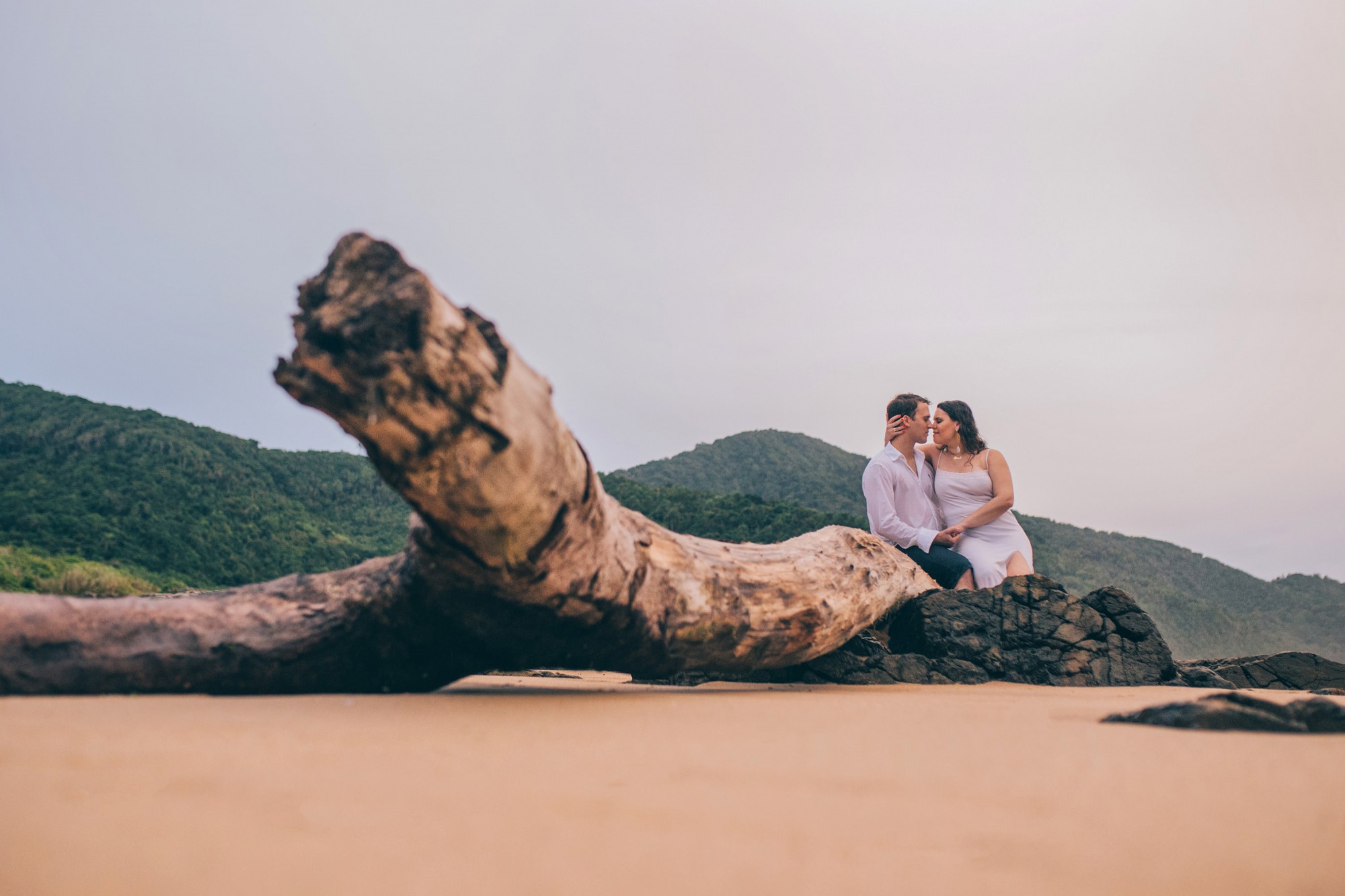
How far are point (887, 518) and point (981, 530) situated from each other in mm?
870

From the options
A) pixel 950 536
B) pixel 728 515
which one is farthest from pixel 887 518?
pixel 728 515

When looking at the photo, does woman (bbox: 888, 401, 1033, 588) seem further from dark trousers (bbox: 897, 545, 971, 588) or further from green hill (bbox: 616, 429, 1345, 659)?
green hill (bbox: 616, 429, 1345, 659)

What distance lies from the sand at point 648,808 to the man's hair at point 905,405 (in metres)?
4.38

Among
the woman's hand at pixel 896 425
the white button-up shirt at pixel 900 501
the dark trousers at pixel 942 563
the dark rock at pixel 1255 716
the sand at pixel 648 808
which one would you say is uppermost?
the woman's hand at pixel 896 425

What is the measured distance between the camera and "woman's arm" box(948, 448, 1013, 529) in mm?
6293

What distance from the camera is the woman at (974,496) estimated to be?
250 inches

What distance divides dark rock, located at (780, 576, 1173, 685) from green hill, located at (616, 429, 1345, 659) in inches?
502

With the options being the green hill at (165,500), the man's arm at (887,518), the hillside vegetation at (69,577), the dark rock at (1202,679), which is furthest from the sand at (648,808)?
the green hill at (165,500)

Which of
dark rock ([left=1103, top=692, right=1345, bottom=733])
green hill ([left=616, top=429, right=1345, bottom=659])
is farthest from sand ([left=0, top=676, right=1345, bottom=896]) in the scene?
green hill ([left=616, top=429, right=1345, bottom=659])

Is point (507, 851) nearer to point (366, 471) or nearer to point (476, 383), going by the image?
point (476, 383)

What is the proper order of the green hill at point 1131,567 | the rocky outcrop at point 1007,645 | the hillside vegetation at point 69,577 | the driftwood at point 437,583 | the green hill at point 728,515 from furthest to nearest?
the green hill at point 1131,567 < the green hill at point 728,515 < the hillside vegetation at point 69,577 < the rocky outcrop at point 1007,645 < the driftwood at point 437,583

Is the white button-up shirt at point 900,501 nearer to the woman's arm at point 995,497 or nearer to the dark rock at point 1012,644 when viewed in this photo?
the woman's arm at point 995,497

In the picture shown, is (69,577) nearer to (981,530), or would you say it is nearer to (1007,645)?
(1007,645)

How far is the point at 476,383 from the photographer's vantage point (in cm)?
249
